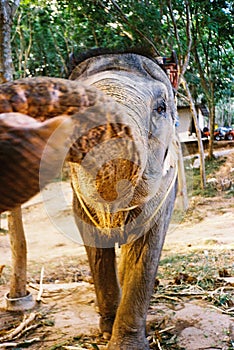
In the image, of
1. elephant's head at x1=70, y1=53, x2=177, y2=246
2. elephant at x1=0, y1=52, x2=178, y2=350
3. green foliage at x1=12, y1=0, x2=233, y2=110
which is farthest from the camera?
green foliage at x1=12, y1=0, x2=233, y2=110

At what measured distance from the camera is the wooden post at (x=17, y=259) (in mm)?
4320

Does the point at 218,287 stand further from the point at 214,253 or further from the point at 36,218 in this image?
the point at 36,218

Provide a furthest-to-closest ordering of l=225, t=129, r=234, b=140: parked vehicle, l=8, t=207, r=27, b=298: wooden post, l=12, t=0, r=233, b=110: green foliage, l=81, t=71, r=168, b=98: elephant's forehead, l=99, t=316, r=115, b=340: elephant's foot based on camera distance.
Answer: l=225, t=129, r=234, b=140: parked vehicle → l=12, t=0, r=233, b=110: green foliage → l=8, t=207, r=27, b=298: wooden post → l=99, t=316, r=115, b=340: elephant's foot → l=81, t=71, r=168, b=98: elephant's forehead

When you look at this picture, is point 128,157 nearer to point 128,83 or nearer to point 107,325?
point 128,83

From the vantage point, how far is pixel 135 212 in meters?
2.74

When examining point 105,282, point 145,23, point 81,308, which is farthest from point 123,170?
point 145,23

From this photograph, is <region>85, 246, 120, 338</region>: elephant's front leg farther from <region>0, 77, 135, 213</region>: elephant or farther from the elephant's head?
<region>0, 77, 135, 213</region>: elephant

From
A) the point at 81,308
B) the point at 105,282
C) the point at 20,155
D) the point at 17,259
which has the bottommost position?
the point at 81,308

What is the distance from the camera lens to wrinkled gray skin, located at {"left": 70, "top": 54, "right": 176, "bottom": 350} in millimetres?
2156

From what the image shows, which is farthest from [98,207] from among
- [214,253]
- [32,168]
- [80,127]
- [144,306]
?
[214,253]

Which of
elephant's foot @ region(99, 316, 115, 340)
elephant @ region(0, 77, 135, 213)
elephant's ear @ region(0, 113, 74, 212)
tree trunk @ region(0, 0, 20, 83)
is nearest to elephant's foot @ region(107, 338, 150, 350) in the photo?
elephant's foot @ region(99, 316, 115, 340)

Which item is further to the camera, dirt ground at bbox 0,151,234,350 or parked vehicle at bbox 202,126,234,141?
parked vehicle at bbox 202,126,234,141

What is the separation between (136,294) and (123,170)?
158 centimetres

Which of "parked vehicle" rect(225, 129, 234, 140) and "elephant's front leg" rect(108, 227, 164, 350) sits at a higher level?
"elephant's front leg" rect(108, 227, 164, 350)
